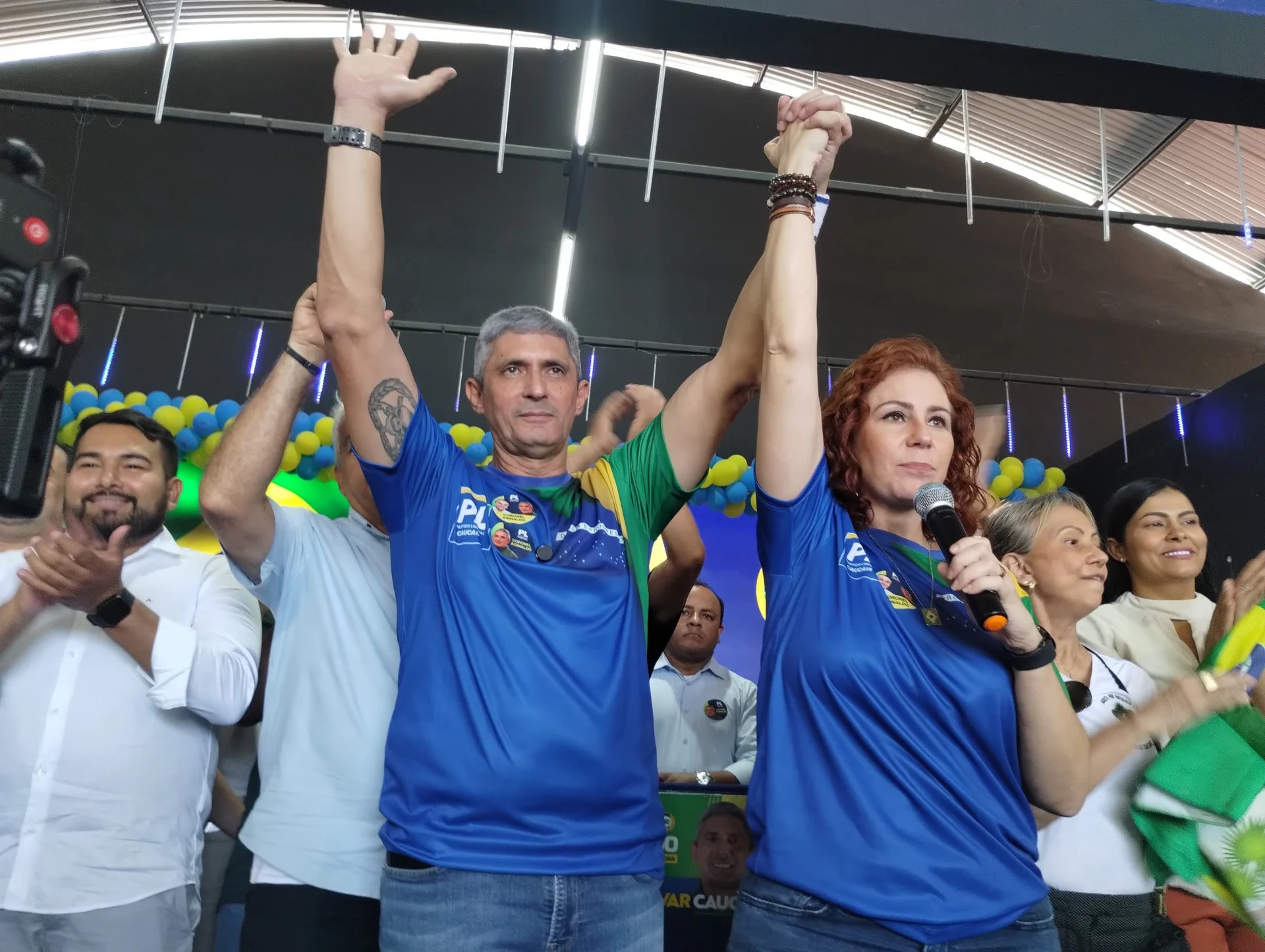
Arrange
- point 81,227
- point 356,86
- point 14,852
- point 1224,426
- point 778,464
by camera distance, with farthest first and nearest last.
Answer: point 81,227 → point 1224,426 → point 14,852 → point 356,86 → point 778,464

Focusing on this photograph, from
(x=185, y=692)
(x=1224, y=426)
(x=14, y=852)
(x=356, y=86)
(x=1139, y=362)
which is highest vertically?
(x=1139, y=362)

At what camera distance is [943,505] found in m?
1.45

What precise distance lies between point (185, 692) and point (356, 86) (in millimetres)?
1133

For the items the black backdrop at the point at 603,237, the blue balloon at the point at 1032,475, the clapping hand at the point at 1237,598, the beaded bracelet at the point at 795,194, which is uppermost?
the black backdrop at the point at 603,237

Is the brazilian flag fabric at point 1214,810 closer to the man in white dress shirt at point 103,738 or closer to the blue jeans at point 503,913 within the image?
the blue jeans at point 503,913

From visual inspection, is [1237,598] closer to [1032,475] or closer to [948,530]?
[948,530]

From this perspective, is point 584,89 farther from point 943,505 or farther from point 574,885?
point 574,885

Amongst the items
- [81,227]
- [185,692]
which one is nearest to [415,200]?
[81,227]

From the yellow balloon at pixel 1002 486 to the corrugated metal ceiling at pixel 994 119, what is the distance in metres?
2.04

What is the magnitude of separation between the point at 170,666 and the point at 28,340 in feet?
3.47

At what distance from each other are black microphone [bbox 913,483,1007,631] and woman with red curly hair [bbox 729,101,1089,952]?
21mm

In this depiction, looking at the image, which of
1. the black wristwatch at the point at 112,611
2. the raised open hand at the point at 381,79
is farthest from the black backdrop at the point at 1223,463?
the black wristwatch at the point at 112,611

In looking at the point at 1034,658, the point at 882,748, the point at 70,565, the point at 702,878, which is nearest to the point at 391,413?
the point at 70,565

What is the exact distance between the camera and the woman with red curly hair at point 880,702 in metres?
1.32
